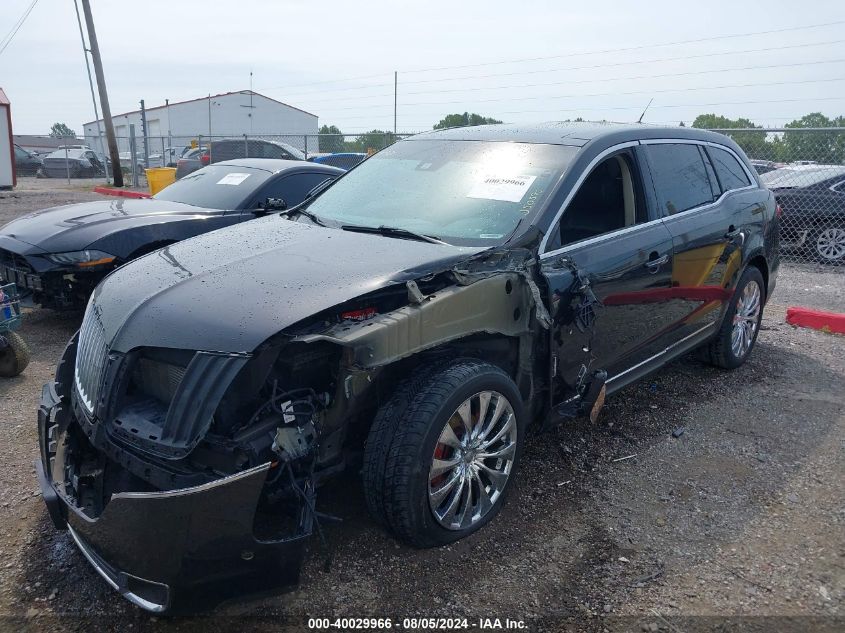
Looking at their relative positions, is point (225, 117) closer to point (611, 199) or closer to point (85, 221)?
point (85, 221)

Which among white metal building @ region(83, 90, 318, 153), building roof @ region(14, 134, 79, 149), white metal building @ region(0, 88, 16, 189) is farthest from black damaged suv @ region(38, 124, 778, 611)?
building roof @ region(14, 134, 79, 149)

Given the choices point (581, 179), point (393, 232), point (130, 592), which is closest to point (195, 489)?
point (130, 592)

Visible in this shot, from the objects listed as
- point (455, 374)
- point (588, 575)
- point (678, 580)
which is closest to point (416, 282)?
point (455, 374)

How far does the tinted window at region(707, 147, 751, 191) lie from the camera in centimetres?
480

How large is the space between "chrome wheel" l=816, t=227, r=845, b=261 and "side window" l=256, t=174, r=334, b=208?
7522 millimetres

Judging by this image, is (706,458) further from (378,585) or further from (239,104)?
(239,104)

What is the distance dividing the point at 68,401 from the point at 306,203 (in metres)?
1.89

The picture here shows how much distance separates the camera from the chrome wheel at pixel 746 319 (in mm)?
5086

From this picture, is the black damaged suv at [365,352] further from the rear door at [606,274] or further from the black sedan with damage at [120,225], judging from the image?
the black sedan with damage at [120,225]

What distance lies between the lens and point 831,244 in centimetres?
1004

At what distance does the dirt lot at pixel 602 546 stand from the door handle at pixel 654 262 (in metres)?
1.04

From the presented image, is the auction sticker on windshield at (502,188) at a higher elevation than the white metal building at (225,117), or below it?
below

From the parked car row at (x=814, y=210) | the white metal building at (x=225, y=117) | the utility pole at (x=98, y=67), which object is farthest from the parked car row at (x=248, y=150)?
the white metal building at (x=225, y=117)

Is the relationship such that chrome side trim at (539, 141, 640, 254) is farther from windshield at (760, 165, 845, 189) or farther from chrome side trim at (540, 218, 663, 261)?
windshield at (760, 165, 845, 189)
